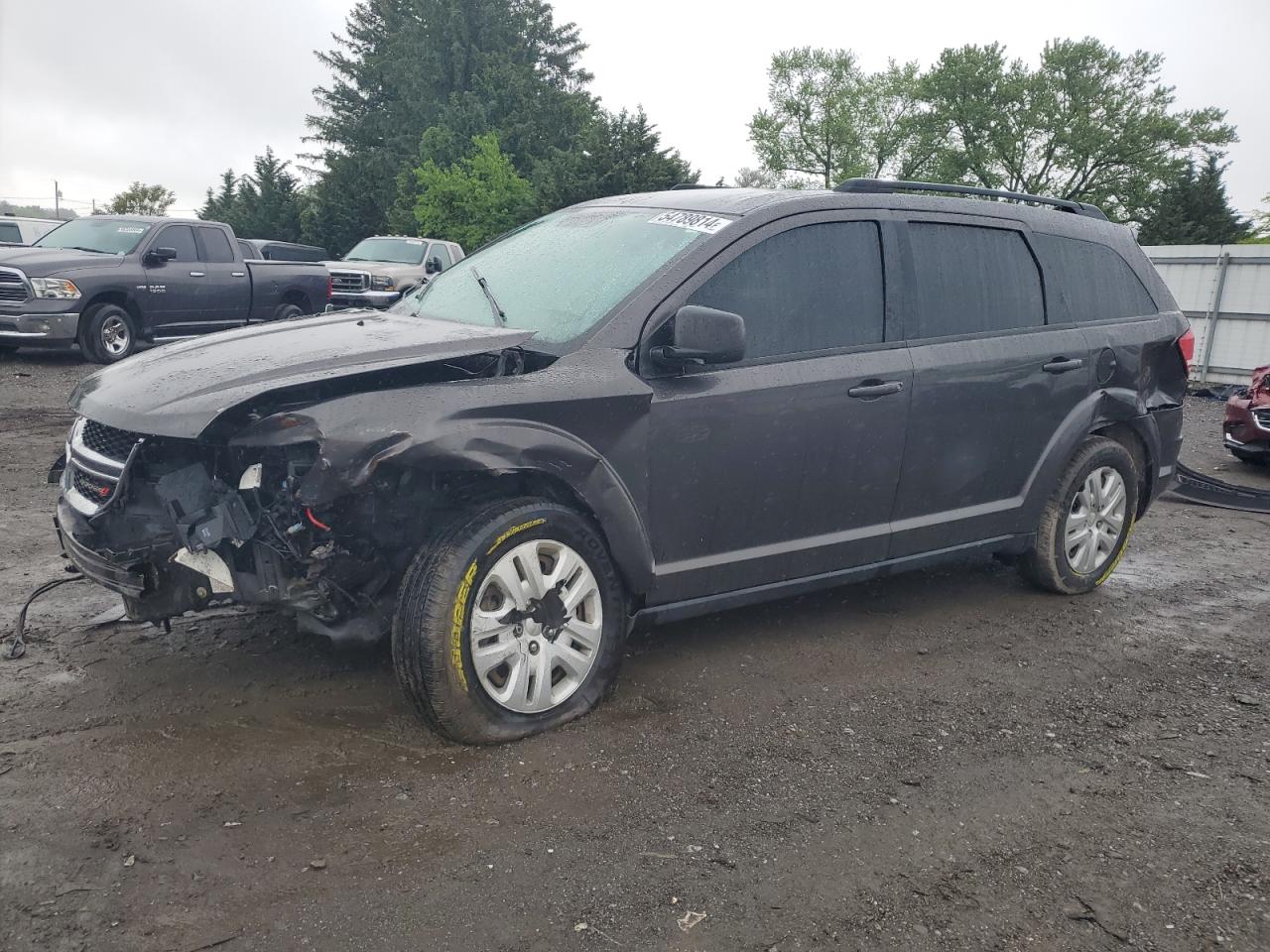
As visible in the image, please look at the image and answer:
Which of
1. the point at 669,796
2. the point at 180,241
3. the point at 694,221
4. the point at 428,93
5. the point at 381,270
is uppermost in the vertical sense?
the point at 428,93

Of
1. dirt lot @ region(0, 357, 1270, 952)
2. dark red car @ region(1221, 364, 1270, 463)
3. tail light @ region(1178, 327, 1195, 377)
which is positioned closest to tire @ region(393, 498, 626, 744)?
dirt lot @ region(0, 357, 1270, 952)

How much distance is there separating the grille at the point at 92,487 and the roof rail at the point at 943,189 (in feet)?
9.75

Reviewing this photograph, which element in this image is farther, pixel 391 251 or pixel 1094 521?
pixel 391 251

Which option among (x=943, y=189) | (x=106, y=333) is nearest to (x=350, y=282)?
(x=106, y=333)

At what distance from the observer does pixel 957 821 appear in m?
3.18

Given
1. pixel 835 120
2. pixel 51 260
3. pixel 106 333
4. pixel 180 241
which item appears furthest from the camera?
pixel 835 120

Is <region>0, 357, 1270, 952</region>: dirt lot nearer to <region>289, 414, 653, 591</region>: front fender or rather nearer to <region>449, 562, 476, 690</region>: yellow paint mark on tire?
<region>449, 562, 476, 690</region>: yellow paint mark on tire

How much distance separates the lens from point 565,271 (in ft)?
13.9

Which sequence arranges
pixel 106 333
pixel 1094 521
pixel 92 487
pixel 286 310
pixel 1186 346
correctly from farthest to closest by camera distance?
pixel 286 310 < pixel 106 333 < pixel 1186 346 < pixel 1094 521 < pixel 92 487

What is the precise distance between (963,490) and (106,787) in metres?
3.52

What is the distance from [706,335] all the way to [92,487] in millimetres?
2096

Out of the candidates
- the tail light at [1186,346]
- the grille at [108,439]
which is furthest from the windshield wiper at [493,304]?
the tail light at [1186,346]

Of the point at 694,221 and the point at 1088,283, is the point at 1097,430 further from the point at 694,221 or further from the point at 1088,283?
the point at 694,221

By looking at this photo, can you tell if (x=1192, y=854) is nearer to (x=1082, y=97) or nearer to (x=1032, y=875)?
(x=1032, y=875)
